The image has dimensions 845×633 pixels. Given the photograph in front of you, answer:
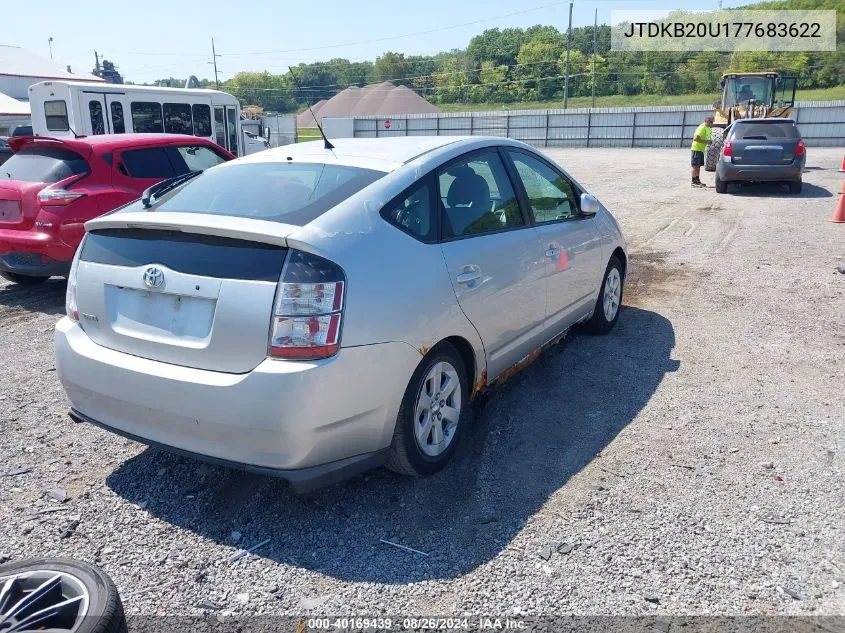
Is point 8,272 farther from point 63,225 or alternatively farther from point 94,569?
point 94,569

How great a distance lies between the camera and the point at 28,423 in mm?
4457

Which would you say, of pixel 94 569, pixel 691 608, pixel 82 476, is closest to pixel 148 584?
pixel 94 569

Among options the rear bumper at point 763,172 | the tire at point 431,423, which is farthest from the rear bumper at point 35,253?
the rear bumper at point 763,172

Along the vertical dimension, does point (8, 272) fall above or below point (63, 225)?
below

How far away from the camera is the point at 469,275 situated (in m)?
3.84

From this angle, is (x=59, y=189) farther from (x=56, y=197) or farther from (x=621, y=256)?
(x=621, y=256)

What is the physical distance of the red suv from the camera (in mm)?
6953

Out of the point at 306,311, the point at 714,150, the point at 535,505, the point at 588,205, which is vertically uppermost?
the point at 588,205

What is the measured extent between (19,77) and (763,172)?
140 feet

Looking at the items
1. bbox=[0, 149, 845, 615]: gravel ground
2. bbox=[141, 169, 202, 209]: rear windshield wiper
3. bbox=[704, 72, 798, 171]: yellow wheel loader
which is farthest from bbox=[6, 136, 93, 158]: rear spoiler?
bbox=[704, 72, 798, 171]: yellow wheel loader

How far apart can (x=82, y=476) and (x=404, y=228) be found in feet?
7.13

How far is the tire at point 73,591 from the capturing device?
7.78 ft

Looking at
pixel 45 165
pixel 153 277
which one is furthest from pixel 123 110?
pixel 153 277

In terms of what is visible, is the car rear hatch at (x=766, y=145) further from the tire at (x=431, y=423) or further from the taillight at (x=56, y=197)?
the tire at (x=431, y=423)
